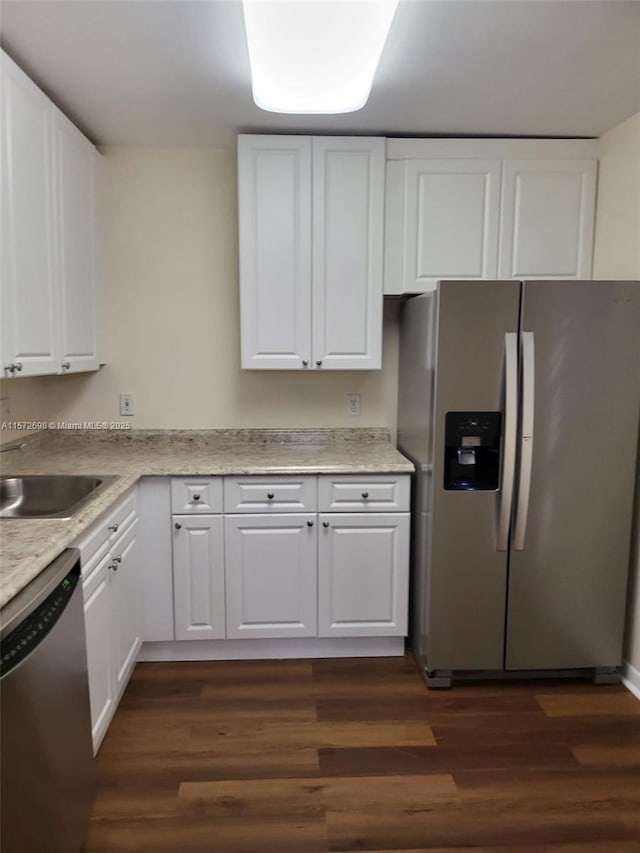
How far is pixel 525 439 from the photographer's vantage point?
7.52 feet

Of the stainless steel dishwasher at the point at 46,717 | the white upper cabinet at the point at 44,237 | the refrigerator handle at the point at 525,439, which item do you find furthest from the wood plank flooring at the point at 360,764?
the white upper cabinet at the point at 44,237

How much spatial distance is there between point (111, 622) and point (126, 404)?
50.3 inches

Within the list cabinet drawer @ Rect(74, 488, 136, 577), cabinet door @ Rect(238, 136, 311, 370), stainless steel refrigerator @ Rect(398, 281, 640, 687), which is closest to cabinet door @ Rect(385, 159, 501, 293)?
stainless steel refrigerator @ Rect(398, 281, 640, 687)

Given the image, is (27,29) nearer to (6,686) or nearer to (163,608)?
(6,686)

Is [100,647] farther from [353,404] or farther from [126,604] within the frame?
[353,404]

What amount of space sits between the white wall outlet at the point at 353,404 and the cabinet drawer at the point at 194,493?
89 cm

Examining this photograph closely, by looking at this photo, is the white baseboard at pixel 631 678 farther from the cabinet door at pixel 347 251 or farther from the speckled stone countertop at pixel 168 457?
the cabinet door at pixel 347 251

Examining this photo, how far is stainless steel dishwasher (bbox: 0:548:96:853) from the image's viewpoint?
1.18m

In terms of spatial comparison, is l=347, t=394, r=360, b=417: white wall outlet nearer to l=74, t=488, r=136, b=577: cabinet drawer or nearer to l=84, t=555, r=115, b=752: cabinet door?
l=74, t=488, r=136, b=577: cabinet drawer

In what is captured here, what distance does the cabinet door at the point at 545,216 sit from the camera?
2691mm

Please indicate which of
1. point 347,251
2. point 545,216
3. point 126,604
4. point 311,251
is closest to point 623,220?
point 545,216

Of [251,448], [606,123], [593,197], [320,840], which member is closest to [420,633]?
[320,840]

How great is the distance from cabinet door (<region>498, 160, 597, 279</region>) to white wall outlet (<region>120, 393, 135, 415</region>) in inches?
77.8

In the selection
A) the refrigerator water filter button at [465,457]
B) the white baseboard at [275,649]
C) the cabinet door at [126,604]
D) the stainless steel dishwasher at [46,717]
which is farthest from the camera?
the white baseboard at [275,649]
